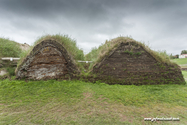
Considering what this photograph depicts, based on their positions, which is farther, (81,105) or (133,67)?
(133,67)

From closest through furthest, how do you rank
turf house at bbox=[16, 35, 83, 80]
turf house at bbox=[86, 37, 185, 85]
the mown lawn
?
the mown lawn → turf house at bbox=[16, 35, 83, 80] → turf house at bbox=[86, 37, 185, 85]

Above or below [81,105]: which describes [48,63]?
above

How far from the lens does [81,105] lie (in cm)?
316

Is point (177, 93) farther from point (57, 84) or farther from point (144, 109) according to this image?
point (57, 84)

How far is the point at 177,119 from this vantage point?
105 inches

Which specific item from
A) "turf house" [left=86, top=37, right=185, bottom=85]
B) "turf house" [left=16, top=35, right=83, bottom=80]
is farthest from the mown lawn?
"turf house" [left=86, top=37, right=185, bottom=85]

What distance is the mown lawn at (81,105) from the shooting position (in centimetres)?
254

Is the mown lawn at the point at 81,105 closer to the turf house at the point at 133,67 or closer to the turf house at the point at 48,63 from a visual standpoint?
the turf house at the point at 48,63

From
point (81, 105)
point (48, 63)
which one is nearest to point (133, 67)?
point (81, 105)

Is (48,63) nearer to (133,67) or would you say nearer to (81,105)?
(81,105)

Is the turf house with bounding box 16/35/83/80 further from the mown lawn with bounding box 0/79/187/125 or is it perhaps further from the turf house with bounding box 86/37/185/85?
the turf house with bounding box 86/37/185/85

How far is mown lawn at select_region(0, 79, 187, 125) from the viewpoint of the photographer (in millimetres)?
2543

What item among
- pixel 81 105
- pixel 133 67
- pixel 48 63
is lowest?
pixel 81 105

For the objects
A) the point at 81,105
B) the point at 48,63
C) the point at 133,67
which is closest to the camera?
the point at 81,105
